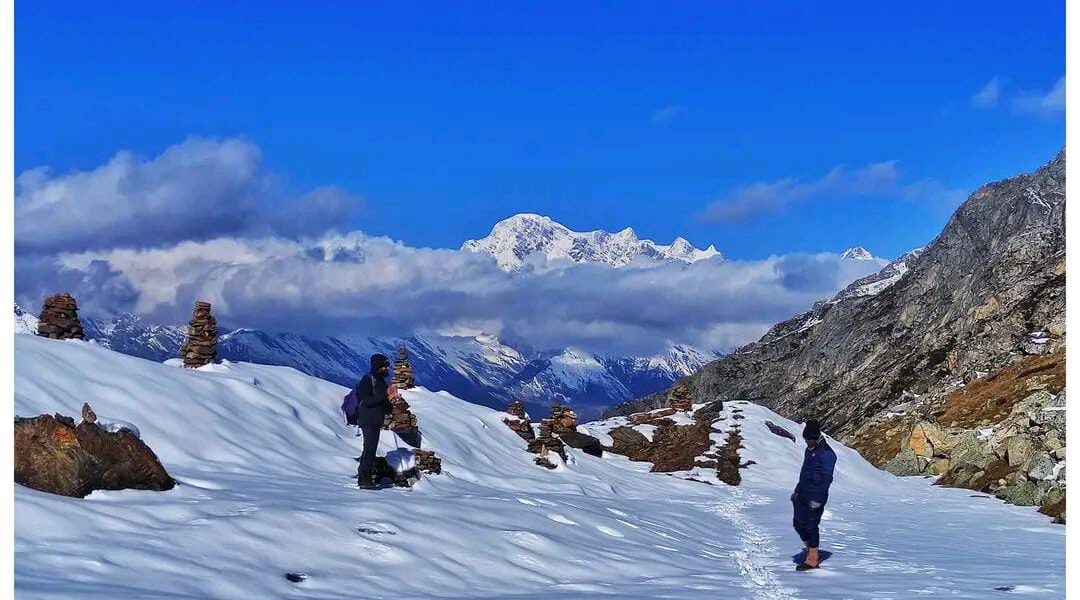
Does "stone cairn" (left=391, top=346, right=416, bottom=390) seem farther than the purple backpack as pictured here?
Yes

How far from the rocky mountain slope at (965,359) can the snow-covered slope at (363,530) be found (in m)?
11.7

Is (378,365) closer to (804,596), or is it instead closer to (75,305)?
(804,596)

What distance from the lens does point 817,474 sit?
601 inches

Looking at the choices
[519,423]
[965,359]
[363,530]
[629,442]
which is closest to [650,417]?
[629,442]

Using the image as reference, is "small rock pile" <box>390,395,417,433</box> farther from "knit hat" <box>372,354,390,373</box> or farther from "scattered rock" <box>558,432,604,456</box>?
"scattered rock" <box>558,432,604,456</box>

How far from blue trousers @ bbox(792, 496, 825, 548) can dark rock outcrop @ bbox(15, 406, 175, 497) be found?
434 inches

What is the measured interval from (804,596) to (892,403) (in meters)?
128

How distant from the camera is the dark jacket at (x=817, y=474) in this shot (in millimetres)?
15141

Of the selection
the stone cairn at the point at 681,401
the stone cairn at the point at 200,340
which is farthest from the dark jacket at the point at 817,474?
the stone cairn at the point at 681,401

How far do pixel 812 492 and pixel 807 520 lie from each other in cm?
50

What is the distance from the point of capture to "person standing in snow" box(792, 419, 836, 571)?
14859 mm

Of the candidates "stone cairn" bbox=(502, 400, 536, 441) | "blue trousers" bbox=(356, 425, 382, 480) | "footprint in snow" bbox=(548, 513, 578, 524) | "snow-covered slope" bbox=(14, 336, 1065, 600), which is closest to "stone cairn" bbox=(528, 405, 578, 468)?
"stone cairn" bbox=(502, 400, 536, 441)

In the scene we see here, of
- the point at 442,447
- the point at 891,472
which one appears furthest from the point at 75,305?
the point at 891,472

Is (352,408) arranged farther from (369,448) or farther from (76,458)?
(76,458)
